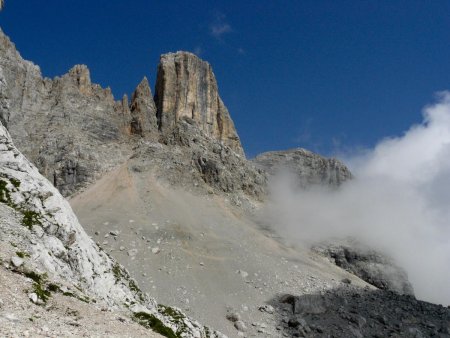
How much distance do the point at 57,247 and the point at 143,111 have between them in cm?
10746

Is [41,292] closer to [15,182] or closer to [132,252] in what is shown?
[15,182]

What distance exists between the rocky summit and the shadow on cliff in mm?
261

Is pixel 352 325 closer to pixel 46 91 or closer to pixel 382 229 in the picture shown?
pixel 382 229

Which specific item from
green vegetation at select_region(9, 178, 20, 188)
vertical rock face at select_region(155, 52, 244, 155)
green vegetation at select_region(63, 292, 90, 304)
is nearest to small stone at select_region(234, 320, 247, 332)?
green vegetation at select_region(9, 178, 20, 188)

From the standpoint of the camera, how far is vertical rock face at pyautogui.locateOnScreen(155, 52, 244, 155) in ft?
468

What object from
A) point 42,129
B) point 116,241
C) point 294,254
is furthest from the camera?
point 42,129

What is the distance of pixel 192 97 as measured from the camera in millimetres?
147125

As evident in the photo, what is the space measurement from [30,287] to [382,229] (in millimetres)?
111243

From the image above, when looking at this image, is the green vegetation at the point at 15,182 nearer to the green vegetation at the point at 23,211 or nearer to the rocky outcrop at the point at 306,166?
the green vegetation at the point at 23,211

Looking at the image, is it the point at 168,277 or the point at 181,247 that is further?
the point at 181,247

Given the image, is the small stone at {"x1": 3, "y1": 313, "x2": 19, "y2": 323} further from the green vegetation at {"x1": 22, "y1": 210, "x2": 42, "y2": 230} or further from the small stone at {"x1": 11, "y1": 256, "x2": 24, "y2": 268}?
the green vegetation at {"x1": 22, "y1": 210, "x2": 42, "y2": 230}

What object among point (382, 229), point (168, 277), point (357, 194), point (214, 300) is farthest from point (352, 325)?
point (357, 194)

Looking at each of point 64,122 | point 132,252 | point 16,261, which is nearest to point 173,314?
point 16,261

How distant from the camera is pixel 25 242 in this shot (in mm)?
28359
